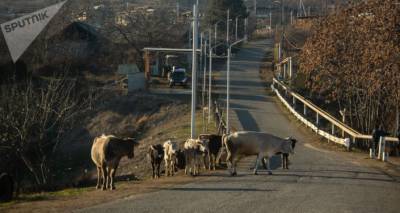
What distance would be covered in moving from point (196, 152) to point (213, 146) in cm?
187

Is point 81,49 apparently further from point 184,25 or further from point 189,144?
point 189,144

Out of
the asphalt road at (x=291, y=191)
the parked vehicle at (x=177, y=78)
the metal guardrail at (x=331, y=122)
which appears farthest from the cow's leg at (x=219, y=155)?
the parked vehicle at (x=177, y=78)

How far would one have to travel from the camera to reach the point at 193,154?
21703 millimetres

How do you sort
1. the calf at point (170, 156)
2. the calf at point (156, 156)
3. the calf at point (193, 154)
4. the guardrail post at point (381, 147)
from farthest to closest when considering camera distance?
the guardrail post at point (381, 147) < the calf at point (156, 156) < the calf at point (170, 156) < the calf at point (193, 154)

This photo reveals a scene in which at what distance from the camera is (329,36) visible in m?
33.8

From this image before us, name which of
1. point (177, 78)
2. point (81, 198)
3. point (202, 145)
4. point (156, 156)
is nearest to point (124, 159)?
point (156, 156)

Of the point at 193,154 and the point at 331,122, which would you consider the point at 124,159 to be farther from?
the point at 193,154

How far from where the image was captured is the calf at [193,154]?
21.8 meters

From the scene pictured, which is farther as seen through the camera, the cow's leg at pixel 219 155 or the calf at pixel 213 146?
the cow's leg at pixel 219 155

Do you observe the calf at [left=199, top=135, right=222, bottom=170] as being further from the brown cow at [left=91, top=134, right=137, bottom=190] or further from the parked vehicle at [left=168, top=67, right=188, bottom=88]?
the parked vehicle at [left=168, top=67, right=188, bottom=88]

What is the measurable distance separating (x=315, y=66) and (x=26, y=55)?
106ft

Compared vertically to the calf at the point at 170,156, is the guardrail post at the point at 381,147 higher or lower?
lower

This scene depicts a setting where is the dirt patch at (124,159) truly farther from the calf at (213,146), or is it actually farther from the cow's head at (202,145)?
the calf at (213,146)

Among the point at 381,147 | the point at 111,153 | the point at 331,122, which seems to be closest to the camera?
the point at 111,153
